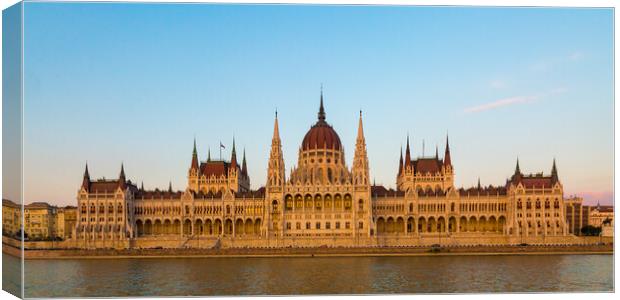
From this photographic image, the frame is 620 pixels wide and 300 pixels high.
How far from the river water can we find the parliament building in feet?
35.2

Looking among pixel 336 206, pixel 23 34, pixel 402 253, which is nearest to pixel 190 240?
pixel 336 206

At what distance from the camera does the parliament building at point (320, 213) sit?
72688 mm

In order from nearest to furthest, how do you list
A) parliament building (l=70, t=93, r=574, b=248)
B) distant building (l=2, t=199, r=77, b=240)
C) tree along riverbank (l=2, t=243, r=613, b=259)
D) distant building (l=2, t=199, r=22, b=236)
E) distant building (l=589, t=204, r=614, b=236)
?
distant building (l=2, t=199, r=22, b=236) < distant building (l=2, t=199, r=77, b=240) < tree along riverbank (l=2, t=243, r=613, b=259) < distant building (l=589, t=204, r=614, b=236) < parliament building (l=70, t=93, r=574, b=248)

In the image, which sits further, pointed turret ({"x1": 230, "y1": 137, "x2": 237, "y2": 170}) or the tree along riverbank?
pointed turret ({"x1": 230, "y1": 137, "x2": 237, "y2": 170})

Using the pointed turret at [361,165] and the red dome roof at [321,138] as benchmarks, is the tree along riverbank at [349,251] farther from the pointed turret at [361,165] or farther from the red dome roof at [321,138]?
the red dome roof at [321,138]

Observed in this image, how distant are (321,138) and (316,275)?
37.4 m

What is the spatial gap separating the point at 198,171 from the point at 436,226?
26.6 m

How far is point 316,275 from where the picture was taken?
1908 inches

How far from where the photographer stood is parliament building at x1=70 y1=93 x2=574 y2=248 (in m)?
72.7

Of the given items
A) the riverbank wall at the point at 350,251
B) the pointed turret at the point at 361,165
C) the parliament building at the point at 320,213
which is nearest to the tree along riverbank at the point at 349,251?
the riverbank wall at the point at 350,251

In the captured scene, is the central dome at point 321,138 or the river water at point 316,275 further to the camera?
the central dome at point 321,138

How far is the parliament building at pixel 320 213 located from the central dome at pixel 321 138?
253cm

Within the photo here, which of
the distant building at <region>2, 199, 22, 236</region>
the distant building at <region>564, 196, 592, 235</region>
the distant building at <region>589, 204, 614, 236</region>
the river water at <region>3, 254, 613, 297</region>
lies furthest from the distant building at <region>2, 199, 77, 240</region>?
the distant building at <region>564, 196, 592, 235</region>

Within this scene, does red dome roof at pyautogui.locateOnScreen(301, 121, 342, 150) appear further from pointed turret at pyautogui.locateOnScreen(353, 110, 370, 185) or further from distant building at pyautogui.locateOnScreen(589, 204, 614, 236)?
distant building at pyautogui.locateOnScreen(589, 204, 614, 236)
